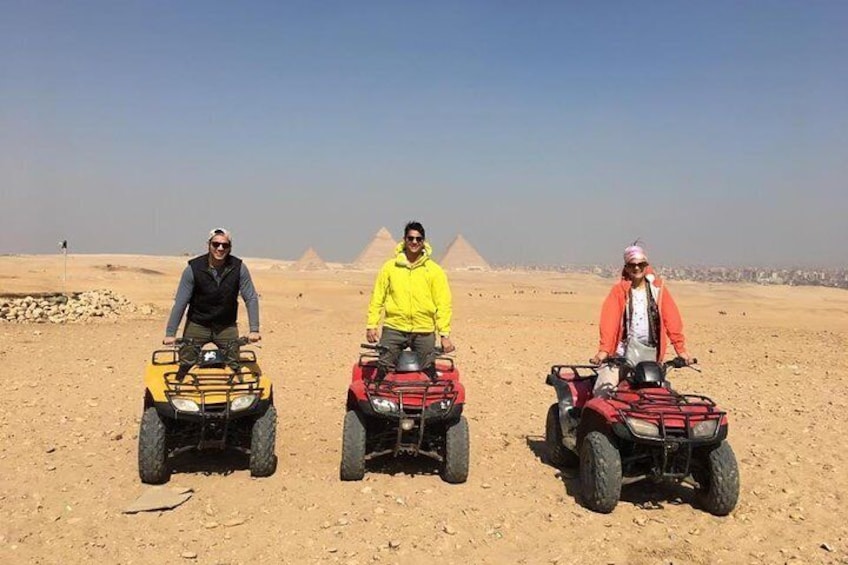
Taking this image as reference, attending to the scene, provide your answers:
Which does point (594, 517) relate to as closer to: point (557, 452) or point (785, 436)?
point (557, 452)

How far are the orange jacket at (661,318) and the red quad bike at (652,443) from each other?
214mm

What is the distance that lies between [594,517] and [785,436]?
143 inches

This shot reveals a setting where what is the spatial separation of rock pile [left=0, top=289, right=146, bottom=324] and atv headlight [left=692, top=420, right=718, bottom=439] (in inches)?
640

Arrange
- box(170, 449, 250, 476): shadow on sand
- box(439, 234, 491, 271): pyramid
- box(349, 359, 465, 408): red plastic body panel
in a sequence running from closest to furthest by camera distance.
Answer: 1. box(349, 359, 465, 408): red plastic body panel
2. box(170, 449, 250, 476): shadow on sand
3. box(439, 234, 491, 271): pyramid

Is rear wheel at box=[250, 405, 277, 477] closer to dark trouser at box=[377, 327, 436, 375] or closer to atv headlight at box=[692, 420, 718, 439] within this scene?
dark trouser at box=[377, 327, 436, 375]

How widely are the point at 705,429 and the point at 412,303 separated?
264cm

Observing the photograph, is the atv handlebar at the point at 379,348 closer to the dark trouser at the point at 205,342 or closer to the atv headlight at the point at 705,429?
the dark trouser at the point at 205,342

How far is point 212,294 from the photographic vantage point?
5902 millimetres

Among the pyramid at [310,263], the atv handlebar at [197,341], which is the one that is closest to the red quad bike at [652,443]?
the atv handlebar at [197,341]

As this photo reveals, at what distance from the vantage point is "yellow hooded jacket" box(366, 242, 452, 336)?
6113 millimetres

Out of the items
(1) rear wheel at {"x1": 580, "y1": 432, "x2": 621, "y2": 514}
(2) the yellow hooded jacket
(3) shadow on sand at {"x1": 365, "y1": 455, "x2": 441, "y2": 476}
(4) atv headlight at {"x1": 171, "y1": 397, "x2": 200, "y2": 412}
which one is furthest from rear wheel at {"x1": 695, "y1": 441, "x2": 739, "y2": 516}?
(4) atv headlight at {"x1": 171, "y1": 397, "x2": 200, "y2": 412}

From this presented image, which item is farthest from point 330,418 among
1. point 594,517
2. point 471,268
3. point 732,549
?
point 471,268

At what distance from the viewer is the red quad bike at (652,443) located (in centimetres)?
471

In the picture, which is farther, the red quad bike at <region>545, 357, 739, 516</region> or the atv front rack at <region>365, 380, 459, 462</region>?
the atv front rack at <region>365, 380, 459, 462</region>
